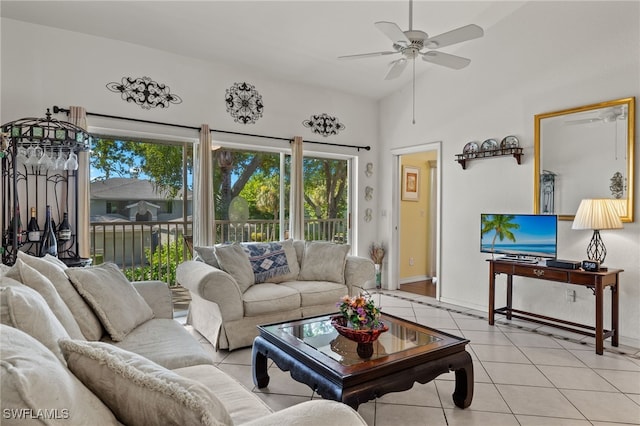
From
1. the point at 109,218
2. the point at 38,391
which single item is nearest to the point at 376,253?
the point at 109,218

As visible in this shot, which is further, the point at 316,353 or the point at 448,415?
the point at 448,415

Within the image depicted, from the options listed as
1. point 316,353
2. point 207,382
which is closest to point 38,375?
point 207,382

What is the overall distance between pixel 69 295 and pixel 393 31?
254cm

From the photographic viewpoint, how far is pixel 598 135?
3643mm

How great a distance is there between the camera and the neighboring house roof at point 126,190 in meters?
3.91

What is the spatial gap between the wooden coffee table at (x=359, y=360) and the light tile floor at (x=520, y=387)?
17cm

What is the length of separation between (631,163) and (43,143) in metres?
5.10

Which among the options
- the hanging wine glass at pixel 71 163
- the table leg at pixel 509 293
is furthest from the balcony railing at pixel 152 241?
the table leg at pixel 509 293

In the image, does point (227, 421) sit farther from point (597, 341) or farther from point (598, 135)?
point (598, 135)

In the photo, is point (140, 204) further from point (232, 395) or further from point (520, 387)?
point (520, 387)

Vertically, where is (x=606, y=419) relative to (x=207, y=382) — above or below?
below

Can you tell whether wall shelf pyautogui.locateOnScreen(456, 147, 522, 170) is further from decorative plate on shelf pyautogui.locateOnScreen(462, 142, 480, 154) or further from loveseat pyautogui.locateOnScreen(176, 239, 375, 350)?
loveseat pyautogui.locateOnScreen(176, 239, 375, 350)

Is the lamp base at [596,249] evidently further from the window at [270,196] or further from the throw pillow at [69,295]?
the throw pillow at [69,295]

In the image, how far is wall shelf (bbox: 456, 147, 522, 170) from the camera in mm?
4164
